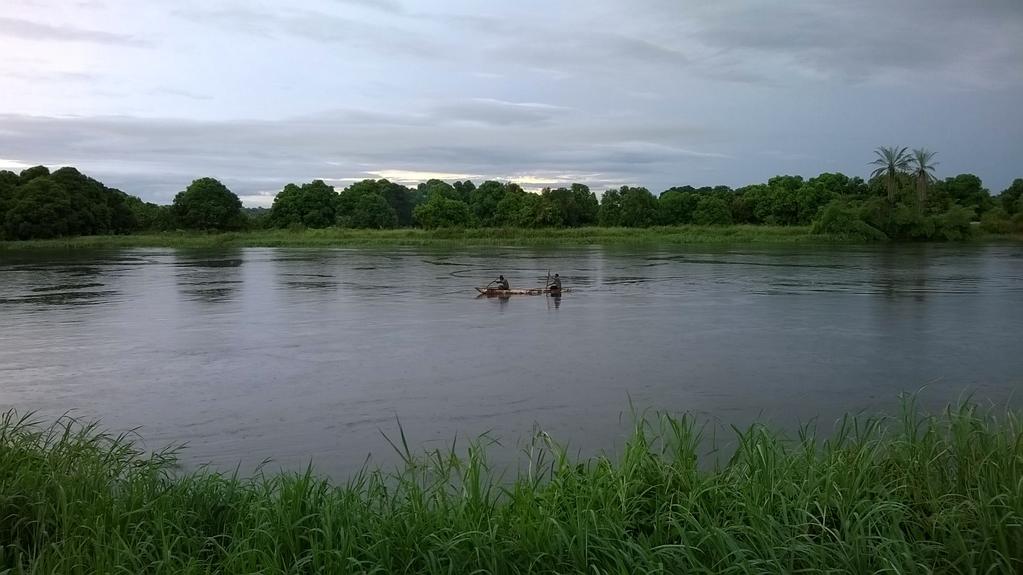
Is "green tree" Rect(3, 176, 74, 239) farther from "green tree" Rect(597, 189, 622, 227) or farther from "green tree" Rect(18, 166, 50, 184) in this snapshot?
"green tree" Rect(597, 189, 622, 227)

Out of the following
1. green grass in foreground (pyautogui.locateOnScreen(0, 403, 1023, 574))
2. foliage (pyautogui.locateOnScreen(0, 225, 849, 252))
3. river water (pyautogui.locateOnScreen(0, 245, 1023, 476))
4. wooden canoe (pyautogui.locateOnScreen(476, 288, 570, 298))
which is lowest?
river water (pyautogui.locateOnScreen(0, 245, 1023, 476))

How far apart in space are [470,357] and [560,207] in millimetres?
62970

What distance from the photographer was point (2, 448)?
550cm

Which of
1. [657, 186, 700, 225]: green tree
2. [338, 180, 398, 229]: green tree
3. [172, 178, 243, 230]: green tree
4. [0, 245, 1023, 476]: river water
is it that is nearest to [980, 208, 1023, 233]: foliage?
[657, 186, 700, 225]: green tree

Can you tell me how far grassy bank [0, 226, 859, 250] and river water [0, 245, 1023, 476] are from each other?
3311 cm

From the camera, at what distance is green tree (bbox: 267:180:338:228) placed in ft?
263

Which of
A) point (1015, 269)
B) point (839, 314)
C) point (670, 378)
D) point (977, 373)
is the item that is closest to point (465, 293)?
point (839, 314)

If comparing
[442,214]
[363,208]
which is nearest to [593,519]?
[442,214]

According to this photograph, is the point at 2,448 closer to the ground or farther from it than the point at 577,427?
farther from it

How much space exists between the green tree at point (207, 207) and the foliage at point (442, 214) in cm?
1732

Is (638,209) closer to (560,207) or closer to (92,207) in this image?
(560,207)

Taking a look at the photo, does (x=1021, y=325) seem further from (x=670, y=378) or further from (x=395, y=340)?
(x=395, y=340)

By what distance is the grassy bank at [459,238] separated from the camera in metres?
56.9

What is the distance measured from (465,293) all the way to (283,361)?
10334 mm
